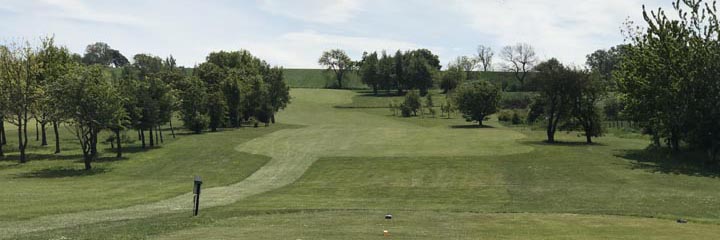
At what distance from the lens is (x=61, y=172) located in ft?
161

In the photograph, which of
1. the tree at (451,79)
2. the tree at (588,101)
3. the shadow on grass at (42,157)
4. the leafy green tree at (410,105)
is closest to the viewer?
the shadow on grass at (42,157)

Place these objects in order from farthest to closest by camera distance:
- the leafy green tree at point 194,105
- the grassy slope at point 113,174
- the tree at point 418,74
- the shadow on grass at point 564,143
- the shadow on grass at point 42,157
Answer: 1. the tree at point 418,74
2. the leafy green tree at point 194,105
3. the shadow on grass at point 564,143
4. the shadow on grass at point 42,157
5. the grassy slope at point 113,174

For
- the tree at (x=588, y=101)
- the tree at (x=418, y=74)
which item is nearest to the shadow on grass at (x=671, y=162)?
the tree at (x=588, y=101)

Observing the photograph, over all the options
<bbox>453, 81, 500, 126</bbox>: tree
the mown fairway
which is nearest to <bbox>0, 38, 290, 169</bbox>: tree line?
the mown fairway

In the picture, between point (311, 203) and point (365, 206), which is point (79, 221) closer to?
point (311, 203)

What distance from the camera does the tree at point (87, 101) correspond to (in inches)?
1964

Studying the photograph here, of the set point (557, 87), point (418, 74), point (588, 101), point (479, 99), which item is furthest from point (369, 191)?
point (418, 74)

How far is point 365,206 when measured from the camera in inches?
1216

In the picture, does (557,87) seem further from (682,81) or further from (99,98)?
(99,98)

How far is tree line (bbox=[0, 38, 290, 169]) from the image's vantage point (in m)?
50.6

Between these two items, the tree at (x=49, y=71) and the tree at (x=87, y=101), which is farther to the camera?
the tree at (x=49, y=71)

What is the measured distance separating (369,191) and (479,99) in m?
67.2

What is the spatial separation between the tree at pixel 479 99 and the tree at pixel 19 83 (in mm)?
67182

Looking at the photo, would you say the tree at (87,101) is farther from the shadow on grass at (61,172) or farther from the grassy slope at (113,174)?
the grassy slope at (113,174)
